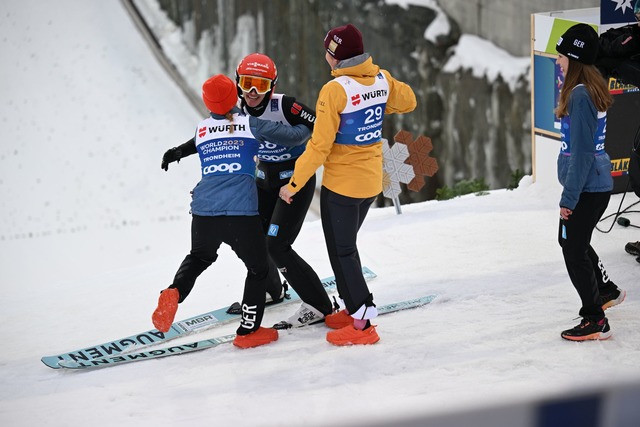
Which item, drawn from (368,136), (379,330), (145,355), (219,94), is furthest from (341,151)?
(145,355)

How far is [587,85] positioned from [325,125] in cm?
116

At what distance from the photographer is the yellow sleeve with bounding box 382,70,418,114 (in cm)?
399

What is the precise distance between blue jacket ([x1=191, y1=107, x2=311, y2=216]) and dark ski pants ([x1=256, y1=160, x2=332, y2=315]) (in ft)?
0.73

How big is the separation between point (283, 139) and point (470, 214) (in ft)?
10.2

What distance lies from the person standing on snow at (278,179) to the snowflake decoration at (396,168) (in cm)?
270

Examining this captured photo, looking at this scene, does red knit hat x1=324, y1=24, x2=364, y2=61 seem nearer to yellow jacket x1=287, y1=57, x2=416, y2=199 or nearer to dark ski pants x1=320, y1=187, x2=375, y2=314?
yellow jacket x1=287, y1=57, x2=416, y2=199

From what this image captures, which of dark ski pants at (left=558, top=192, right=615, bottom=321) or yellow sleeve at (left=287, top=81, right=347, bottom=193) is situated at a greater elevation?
yellow sleeve at (left=287, top=81, right=347, bottom=193)

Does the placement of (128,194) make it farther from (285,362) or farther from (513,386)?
(513,386)

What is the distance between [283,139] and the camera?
4027 millimetres

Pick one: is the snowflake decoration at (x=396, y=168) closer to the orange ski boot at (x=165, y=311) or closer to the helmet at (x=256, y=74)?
the helmet at (x=256, y=74)

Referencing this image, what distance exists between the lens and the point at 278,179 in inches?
174

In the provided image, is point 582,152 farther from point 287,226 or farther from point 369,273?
point 369,273

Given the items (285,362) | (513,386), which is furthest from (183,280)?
(513,386)

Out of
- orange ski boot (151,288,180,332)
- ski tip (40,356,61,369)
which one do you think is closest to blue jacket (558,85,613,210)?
orange ski boot (151,288,180,332)
